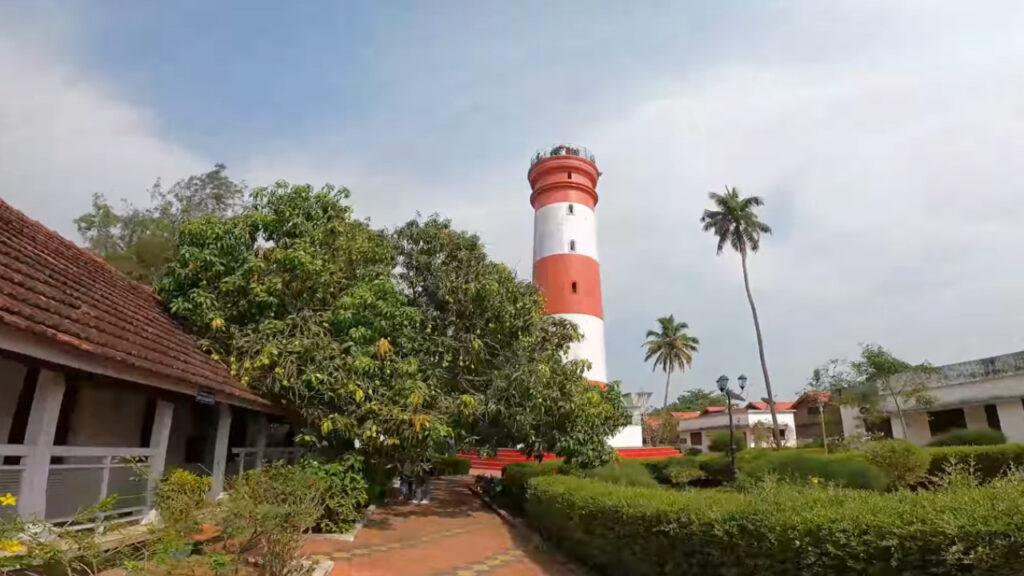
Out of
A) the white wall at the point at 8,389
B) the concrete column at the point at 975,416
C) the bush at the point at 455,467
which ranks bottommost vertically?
the bush at the point at 455,467

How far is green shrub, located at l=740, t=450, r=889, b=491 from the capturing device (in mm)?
13219

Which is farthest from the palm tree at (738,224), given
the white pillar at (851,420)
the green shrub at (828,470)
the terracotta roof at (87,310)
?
the terracotta roof at (87,310)

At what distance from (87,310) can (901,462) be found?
1678 centimetres

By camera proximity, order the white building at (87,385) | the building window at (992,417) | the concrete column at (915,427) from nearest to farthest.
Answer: the white building at (87,385), the building window at (992,417), the concrete column at (915,427)

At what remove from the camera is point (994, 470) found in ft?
56.7

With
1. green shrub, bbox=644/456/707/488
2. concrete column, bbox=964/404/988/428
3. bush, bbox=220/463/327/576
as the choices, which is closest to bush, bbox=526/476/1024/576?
bush, bbox=220/463/327/576

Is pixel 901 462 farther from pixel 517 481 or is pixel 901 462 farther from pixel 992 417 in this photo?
pixel 992 417

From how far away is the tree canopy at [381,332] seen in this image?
10164 mm

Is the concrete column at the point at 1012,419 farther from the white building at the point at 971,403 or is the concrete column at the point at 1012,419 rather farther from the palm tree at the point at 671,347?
the palm tree at the point at 671,347

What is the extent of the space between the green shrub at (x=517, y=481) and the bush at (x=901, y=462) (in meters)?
7.79

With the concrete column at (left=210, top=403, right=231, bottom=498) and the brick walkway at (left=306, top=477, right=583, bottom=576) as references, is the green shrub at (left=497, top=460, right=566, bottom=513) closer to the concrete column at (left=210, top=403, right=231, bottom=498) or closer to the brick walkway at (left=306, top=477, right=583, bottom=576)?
the brick walkway at (left=306, top=477, right=583, bottom=576)

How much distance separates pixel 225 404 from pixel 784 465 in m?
14.3

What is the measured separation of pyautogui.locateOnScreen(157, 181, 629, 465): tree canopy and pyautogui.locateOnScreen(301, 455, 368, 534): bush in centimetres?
47

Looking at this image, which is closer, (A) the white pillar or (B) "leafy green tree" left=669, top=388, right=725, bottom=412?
(A) the white pillar
